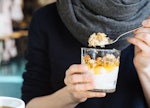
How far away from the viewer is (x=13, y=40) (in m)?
2.43

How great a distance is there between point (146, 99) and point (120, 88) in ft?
0.23

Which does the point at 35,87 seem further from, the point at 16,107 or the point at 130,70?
the point at 16,107

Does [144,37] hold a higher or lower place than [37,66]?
higher

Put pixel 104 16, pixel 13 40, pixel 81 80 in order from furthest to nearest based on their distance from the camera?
pixel 13 40 → pixel 104 16 → pixel 81 80

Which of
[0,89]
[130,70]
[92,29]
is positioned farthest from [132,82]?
[0,89]

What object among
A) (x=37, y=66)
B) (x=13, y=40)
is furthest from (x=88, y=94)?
(x=13, y=40)

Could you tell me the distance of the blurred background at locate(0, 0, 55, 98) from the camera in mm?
2256

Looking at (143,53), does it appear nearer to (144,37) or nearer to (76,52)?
(144,37)

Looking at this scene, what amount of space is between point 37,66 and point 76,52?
0.12m

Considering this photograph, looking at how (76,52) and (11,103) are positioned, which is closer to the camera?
(11,103)

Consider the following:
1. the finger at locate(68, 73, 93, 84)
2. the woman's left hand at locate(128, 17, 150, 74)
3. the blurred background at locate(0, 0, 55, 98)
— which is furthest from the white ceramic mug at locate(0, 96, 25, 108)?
the blurred background at locate(0, 0, 55, 98)

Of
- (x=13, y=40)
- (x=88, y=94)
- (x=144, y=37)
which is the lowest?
(x=13, y=40)

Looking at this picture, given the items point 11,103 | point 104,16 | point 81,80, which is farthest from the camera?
point 104,16

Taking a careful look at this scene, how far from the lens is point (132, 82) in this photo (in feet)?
2.73
